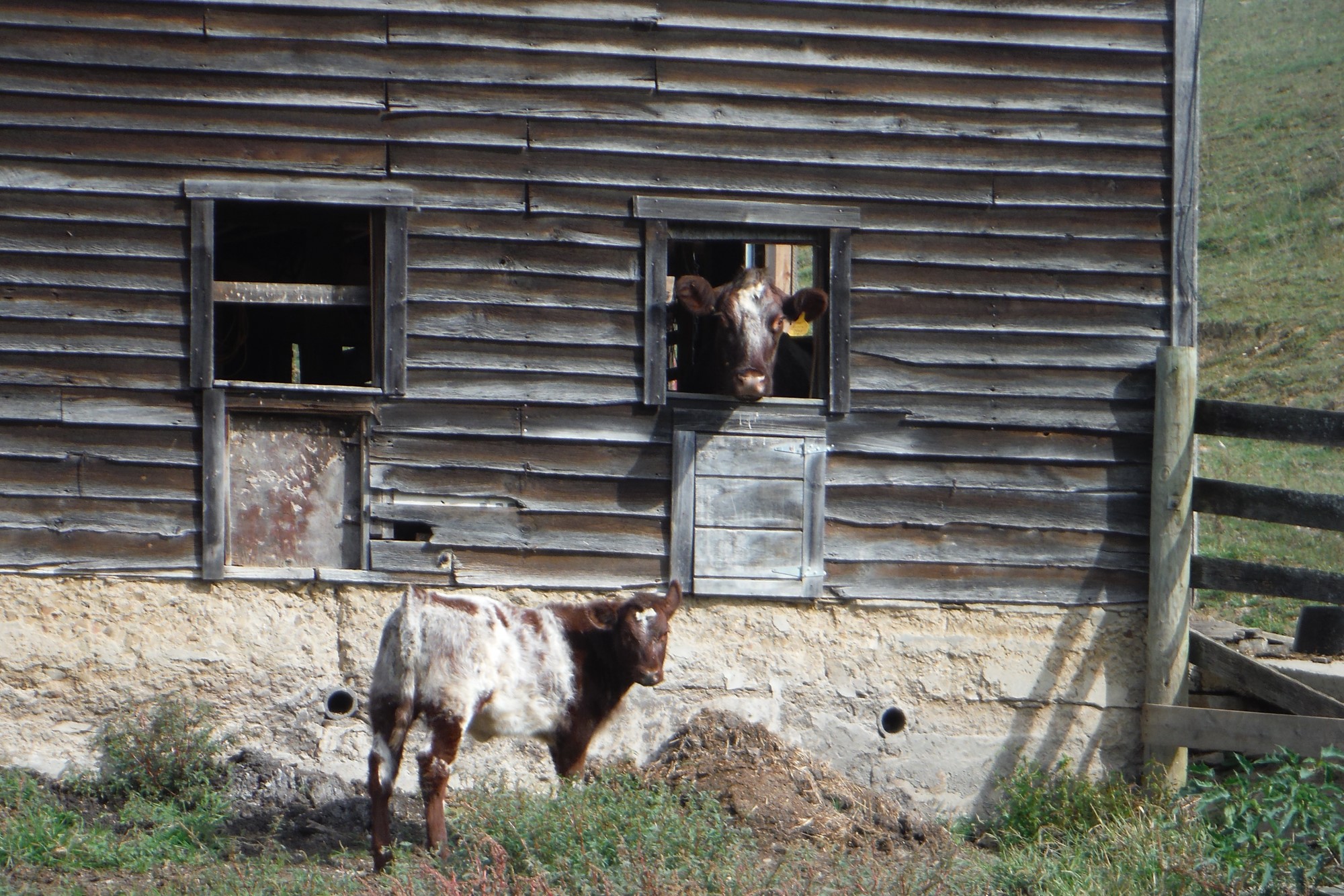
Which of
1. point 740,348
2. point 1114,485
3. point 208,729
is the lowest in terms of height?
point 208,729

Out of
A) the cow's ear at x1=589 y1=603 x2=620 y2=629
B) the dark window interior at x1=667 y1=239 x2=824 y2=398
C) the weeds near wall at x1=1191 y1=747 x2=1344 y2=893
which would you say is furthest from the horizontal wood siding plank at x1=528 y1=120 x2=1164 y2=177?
the weeds near wall at x1=1191 y1=747 x2=1344 y2=893

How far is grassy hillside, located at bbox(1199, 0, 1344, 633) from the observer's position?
1323 cm

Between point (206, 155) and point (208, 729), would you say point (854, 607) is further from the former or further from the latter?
point (206, 155)

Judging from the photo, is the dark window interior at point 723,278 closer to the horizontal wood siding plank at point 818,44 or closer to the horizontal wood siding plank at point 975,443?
the horizontal wood siding plank at point 975,443

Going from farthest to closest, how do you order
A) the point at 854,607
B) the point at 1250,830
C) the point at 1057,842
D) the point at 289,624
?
the point at 854,607, the point at 289,624, the point at 1057,842, the point at 1250,830

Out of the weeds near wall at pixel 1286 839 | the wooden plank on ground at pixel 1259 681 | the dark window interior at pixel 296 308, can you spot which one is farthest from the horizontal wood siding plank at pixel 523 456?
the wooden plank on ground at pixel 1259 681

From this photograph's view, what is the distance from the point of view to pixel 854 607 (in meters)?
7.50

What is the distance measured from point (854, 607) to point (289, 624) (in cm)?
311

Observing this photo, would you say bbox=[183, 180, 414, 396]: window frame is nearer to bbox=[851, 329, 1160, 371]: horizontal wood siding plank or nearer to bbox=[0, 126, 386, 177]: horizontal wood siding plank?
bbox=[0, 126, 386, 177]: horizontal wood siding plank

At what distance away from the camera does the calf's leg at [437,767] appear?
5.69 metres

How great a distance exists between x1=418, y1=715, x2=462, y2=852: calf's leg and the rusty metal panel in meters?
1.62

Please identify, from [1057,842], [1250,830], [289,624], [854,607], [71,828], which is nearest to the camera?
[1250,830]

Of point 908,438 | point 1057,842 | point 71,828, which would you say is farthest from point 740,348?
point 71,828

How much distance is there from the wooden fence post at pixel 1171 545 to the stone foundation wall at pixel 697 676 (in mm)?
160
